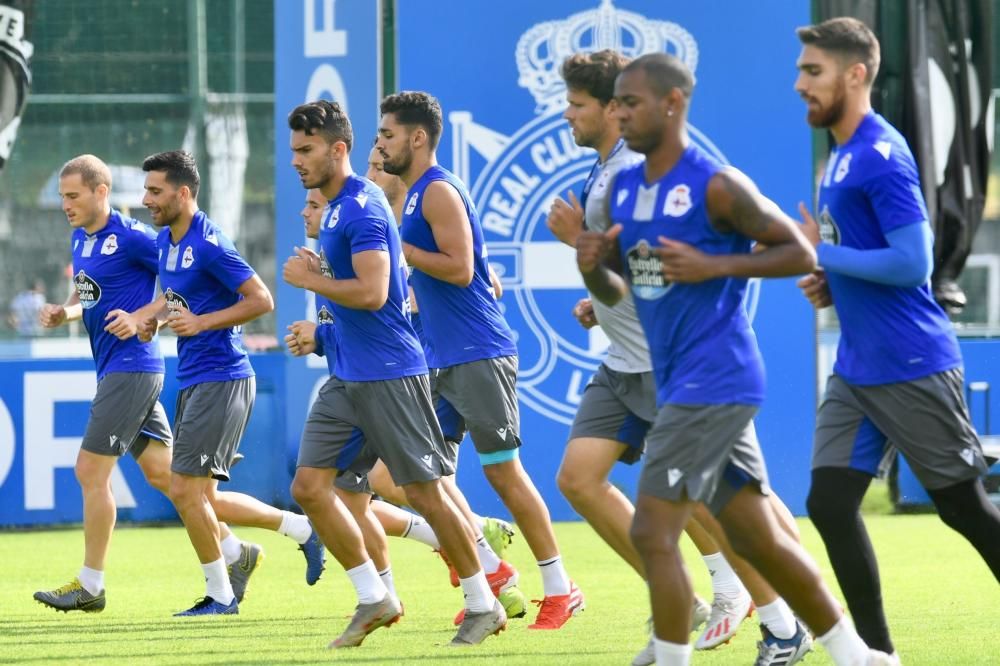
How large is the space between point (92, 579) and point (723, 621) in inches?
128

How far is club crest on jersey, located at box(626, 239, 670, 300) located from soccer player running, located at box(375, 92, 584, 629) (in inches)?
84.1

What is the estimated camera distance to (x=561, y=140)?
42.4 feet

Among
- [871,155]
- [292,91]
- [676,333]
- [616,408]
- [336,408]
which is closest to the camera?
[676,333]

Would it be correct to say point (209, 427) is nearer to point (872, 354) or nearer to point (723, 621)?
point (723, 621)

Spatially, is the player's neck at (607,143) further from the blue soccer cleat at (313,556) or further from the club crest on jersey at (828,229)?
the blue soccer cleat at (313,556)

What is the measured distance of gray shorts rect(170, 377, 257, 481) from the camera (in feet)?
26.0

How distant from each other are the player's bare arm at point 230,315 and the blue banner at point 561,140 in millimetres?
5087

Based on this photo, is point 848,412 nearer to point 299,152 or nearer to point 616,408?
point 616,408

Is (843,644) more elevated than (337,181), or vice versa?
(337,181)

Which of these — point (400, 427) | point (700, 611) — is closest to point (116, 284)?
point (400, 427)

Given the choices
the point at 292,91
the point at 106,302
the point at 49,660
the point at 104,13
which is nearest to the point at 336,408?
the point at 49,660

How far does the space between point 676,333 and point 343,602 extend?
13.2 feet

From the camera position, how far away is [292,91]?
42.9 feet

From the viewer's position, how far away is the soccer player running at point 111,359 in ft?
28.0
